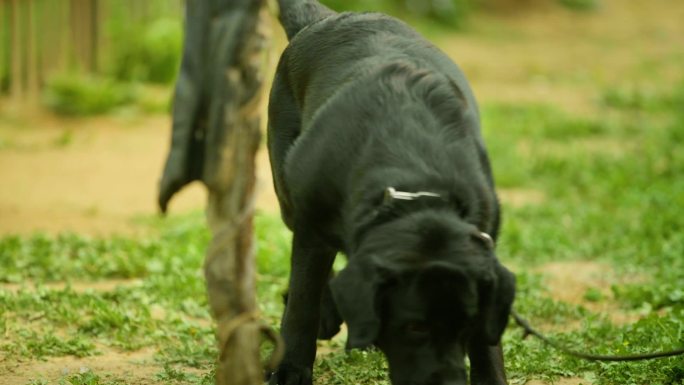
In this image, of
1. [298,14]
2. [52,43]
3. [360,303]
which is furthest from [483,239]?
[52,43]

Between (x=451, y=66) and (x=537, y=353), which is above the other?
(x=451, y=66)

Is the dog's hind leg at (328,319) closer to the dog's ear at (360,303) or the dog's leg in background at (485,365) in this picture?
the dog's leg in background at (485,365)

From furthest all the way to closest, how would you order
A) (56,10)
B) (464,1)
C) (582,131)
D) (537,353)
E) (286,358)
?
(464,1) < (56,10) < (582,131) < (537,353) < (286,358)

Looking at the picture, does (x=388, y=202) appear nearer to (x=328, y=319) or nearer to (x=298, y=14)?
(x=328, y=319)

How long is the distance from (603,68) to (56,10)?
7.34 metres

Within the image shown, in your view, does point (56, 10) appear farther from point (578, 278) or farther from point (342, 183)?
point (342, 183)

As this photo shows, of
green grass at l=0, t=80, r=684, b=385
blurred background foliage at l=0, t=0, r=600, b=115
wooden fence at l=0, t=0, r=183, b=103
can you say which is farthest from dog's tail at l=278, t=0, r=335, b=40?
wooden fence at l=0, t=0, r=183, b=103

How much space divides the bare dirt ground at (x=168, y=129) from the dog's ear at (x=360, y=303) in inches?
18.3

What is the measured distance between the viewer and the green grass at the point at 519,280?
5359 mm

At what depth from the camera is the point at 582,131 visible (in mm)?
11586

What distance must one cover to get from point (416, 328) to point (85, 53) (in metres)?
9.79

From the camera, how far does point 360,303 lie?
3908mm

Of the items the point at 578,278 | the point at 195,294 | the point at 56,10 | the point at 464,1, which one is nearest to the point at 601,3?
the point at 464,1

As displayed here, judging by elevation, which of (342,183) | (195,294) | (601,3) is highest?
(342,183)
